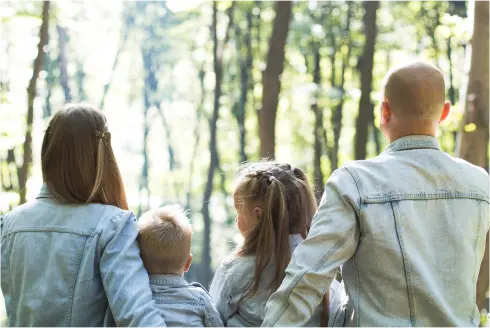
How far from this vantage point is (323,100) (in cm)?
1228

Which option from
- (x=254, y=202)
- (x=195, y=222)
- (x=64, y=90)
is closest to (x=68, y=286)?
(x=254, y=202)

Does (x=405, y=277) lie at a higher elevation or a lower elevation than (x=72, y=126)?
lower

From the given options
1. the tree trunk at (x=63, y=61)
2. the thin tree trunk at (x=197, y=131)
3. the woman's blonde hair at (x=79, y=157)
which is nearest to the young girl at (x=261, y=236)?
the woman's blonde hair at (x=79, y=157)

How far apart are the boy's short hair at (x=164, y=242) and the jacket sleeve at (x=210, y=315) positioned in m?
0.18

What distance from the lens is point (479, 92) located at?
484cm

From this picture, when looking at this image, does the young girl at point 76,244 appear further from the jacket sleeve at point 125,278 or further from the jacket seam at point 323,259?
the jacket seam at point 323,259

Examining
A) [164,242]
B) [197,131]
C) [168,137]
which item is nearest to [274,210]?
[164,242]

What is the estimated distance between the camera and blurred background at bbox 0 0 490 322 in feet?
28.6

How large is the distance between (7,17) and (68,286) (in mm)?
7139

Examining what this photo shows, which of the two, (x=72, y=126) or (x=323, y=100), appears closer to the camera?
(x=72, y=126)

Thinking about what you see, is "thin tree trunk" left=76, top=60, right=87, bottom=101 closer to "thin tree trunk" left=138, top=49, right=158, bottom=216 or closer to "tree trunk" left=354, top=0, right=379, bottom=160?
"thin tree trunk" left=138, top=49, right=158, bottom=216

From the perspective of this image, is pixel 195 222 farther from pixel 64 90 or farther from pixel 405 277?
pixel 405 277

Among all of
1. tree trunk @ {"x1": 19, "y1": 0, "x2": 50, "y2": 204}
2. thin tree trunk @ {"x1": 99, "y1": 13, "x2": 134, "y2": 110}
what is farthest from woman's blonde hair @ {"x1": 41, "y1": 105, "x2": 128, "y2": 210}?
thin tree trunk @ {"x1": 99, "y1": 13, "x2": 134, "y2": 110}

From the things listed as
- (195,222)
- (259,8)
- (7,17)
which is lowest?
(195,222)
